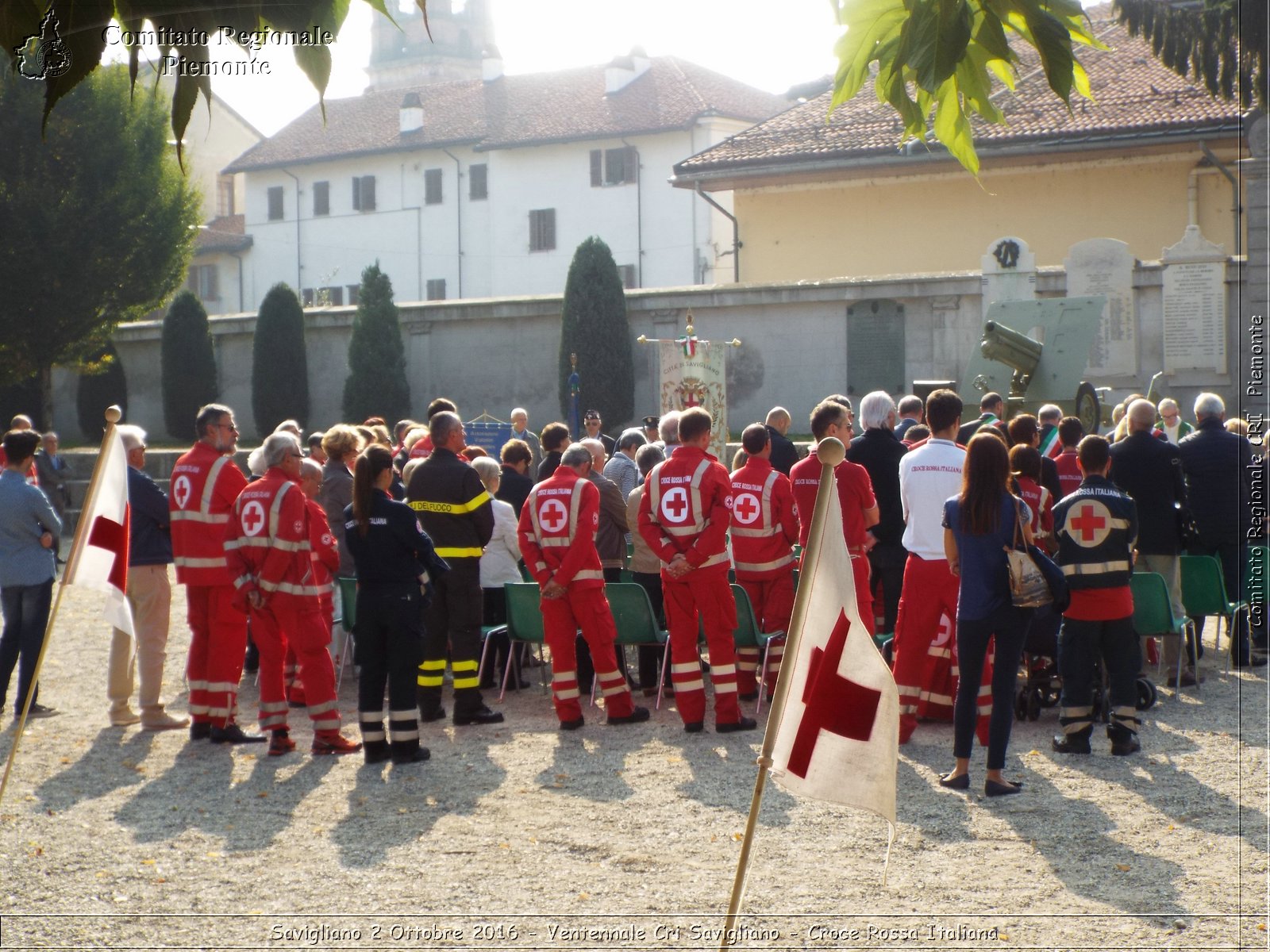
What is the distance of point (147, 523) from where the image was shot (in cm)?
953

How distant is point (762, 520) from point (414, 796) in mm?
3037

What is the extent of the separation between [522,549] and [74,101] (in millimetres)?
22711

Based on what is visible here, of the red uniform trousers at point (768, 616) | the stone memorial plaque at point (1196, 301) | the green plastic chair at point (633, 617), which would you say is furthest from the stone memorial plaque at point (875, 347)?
the green plastic chair at point (633, 617)

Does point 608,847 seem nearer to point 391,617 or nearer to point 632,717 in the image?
point 391,617

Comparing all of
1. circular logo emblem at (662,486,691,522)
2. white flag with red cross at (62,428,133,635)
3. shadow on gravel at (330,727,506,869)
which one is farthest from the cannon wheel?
white flag with red cross at (62,428,133,635)

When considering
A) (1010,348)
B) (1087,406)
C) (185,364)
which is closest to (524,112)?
(185,364)

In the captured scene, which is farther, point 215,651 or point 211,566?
point 215,651

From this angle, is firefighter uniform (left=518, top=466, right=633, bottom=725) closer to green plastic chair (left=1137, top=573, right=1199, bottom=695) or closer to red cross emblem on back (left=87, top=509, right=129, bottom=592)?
red cross emblem on back (left=87, top=509, right=129, bottom=592)

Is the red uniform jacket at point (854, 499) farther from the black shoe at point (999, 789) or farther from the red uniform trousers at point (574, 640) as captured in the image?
the black shoe at point (999, 789)

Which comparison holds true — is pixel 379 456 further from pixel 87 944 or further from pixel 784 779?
pixel 784 779

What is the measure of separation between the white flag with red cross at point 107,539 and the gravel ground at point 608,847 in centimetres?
118

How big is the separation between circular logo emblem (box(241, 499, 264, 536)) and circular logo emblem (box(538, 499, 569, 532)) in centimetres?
176

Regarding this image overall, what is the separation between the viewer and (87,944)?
18.4 ft

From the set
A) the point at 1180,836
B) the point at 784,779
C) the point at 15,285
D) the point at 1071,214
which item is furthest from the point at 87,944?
the point at 1071,214
